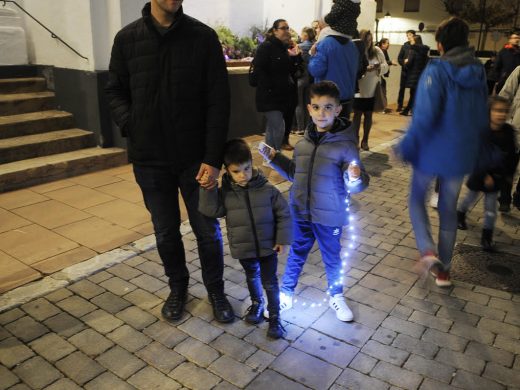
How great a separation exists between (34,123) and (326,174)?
5.24 meters

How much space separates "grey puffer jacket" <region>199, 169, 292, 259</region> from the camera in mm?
2924

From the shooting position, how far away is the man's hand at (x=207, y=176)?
2.93 meters

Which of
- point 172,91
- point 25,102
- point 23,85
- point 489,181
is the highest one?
point 172,91

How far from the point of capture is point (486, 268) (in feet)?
13.6

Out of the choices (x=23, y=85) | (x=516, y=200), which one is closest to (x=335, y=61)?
(x=516, y=200)

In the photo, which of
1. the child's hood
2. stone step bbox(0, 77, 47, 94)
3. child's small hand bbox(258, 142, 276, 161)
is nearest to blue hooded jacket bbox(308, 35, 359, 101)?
child's small hand bbox(258, 142, 276, 161)

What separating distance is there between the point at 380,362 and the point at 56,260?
109 inches

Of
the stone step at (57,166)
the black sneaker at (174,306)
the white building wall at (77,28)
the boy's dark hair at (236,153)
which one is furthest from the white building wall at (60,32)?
the boy's dark hair at (236,153)

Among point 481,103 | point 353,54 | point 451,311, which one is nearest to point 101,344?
point 451,311

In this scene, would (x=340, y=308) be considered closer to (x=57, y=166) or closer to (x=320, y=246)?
(x=320, y=246)

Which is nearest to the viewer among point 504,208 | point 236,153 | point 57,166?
point 236,153

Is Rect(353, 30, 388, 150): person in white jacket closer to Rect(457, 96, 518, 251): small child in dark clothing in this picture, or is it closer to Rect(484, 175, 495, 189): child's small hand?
Rect(457, 96, 518, 251): small child in dark clothing

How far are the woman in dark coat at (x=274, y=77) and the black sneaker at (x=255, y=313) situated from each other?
12.5 feet

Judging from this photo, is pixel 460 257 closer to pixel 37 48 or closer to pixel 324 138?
pixel 324 138
